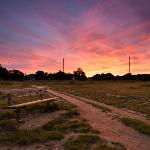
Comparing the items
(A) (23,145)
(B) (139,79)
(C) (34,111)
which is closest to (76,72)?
(B) (139,79)

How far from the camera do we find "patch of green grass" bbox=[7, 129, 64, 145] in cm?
940

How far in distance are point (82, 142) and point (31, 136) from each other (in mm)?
1748

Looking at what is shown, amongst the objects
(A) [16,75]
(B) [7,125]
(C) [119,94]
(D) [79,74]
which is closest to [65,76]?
(D) [79,74]

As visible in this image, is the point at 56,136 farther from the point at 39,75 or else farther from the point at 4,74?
the point at 4,74

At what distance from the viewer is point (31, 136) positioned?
9.88 meters

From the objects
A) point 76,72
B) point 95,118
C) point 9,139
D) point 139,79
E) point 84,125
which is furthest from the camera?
point 76,72

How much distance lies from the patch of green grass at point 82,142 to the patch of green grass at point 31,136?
2.08 ft

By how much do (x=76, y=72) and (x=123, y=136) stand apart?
341ft

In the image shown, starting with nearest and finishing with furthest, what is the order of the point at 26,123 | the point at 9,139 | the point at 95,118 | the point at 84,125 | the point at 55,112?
the point at 9,139, the point at 84,125, the point at 26,123, the point at 95,118, the point at 55,112

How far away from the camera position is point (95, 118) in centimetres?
1338

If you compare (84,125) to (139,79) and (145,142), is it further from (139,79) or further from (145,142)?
(139,79)

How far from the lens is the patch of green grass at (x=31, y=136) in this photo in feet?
30.8

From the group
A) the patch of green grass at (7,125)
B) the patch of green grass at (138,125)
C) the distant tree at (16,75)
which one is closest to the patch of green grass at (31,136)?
the patch of green grass at (7,125)

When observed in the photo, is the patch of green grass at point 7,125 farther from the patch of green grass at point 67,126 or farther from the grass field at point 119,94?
the grass field at point 119,94
